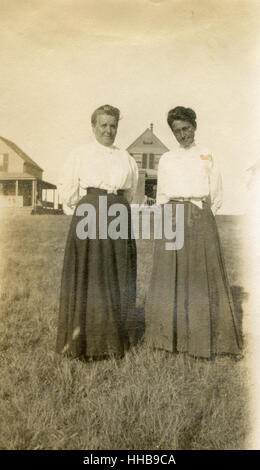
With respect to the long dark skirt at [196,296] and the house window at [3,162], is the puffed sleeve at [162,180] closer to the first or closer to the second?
the long dark skirt at [196,296]

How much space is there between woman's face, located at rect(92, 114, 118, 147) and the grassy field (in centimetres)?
116

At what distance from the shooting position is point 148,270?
14.6ft

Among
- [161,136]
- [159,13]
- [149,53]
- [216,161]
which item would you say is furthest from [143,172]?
[159,13]

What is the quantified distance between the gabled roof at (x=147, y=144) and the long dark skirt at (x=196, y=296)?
1.67ft

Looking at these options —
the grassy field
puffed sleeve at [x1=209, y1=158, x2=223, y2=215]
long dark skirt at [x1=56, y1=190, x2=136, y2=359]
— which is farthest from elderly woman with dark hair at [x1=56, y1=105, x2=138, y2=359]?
puffed sleeve at [x1=209, y1=158, x2=223, y2=215]

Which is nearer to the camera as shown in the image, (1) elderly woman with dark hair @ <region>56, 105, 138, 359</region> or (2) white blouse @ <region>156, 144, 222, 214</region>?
(1) elderly woman with dark hair @ <region>56, 105, 138, 359</region>

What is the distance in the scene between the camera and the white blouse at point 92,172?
9.81 ft

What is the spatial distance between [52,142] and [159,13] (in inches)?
52.2

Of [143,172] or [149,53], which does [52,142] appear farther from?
[149,53]

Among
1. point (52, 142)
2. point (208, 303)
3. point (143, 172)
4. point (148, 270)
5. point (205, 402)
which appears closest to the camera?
point (205, 402)

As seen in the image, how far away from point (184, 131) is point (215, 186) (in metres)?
0.50

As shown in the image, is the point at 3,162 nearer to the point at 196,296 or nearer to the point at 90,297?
the point at 90,297

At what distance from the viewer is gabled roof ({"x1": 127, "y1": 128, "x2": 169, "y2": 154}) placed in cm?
330

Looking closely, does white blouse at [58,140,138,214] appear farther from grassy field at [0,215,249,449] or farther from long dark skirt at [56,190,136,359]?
grassy field at [0,215,249,449]
